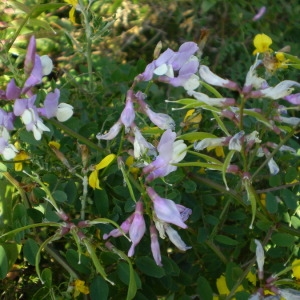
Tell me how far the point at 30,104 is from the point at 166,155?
0.52ft

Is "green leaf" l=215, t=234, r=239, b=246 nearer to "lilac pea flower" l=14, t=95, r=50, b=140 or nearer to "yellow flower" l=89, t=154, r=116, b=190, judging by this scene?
"yellow flower" l=89, t=154, r=116, b=190

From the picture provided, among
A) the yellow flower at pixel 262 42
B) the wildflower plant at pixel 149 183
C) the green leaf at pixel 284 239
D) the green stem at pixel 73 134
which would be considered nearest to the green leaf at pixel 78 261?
the wildflower plant at pixel 149 183

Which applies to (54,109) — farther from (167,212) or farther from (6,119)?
(167,212)

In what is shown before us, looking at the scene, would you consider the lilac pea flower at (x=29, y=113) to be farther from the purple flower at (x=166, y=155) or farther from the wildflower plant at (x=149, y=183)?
the purple flower at (x=166, y=155)

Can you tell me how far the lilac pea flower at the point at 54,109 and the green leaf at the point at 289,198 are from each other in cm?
32

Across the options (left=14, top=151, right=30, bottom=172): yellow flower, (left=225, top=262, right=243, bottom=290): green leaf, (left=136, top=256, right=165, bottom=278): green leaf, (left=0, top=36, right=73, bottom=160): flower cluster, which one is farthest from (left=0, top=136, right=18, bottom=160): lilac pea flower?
(left=225, top=262, right=243, bottom=290): green leaf

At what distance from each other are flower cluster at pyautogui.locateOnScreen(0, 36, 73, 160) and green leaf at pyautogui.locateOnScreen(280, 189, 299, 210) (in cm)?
32

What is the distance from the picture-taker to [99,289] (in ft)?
2.62

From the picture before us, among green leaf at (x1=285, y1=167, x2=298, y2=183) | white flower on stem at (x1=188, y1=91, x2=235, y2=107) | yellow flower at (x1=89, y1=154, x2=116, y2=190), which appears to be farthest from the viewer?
green leaf at (x1=285, y1=167, x2=298, y2=183)

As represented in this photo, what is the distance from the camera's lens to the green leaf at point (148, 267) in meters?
0.82

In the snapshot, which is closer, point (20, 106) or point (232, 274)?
point (20, 106)

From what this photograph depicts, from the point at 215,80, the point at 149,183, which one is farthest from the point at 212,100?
the point at 149,183

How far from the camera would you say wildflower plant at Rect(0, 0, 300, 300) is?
2.30 feet

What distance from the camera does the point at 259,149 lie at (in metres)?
0.79
